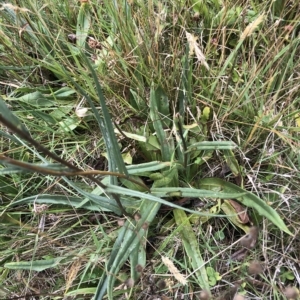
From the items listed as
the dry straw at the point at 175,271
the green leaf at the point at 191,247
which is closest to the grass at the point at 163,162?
the green leaf at the point at 191,247

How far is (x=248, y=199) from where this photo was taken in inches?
38.2

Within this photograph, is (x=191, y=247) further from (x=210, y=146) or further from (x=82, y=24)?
(x=82, y=24)

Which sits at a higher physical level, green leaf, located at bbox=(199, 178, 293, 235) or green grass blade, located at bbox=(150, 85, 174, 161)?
green grass blade, located at bbox=(150, 85, 174, 161)

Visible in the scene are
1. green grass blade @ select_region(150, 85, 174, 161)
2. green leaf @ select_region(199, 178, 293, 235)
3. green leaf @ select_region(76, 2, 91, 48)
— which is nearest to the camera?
green leaf @ select_region(199, 178, 293, 235)

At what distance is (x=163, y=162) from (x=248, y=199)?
0.22 metres

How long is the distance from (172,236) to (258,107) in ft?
1.34

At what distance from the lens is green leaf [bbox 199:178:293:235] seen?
35.0 inches

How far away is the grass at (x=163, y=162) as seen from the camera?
99cm

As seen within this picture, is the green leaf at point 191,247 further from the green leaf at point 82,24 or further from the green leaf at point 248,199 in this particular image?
the green leaf at point 82,24

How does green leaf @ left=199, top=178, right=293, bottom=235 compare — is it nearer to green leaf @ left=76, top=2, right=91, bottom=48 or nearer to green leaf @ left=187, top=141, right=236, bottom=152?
green leaf @ left=187, top=141, right=236, bottom=152

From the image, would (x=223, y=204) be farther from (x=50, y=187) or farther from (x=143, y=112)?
(x=50, y=187)

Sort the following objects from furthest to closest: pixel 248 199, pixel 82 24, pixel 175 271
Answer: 1. pixel 82 24
2. pixel 248 199
3. pixel 175 271

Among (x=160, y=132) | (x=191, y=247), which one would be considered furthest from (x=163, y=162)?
(x=191, y=247)

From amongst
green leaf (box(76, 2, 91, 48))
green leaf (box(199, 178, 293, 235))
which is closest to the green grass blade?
green leaf (box(199, 178, 293, 235))
